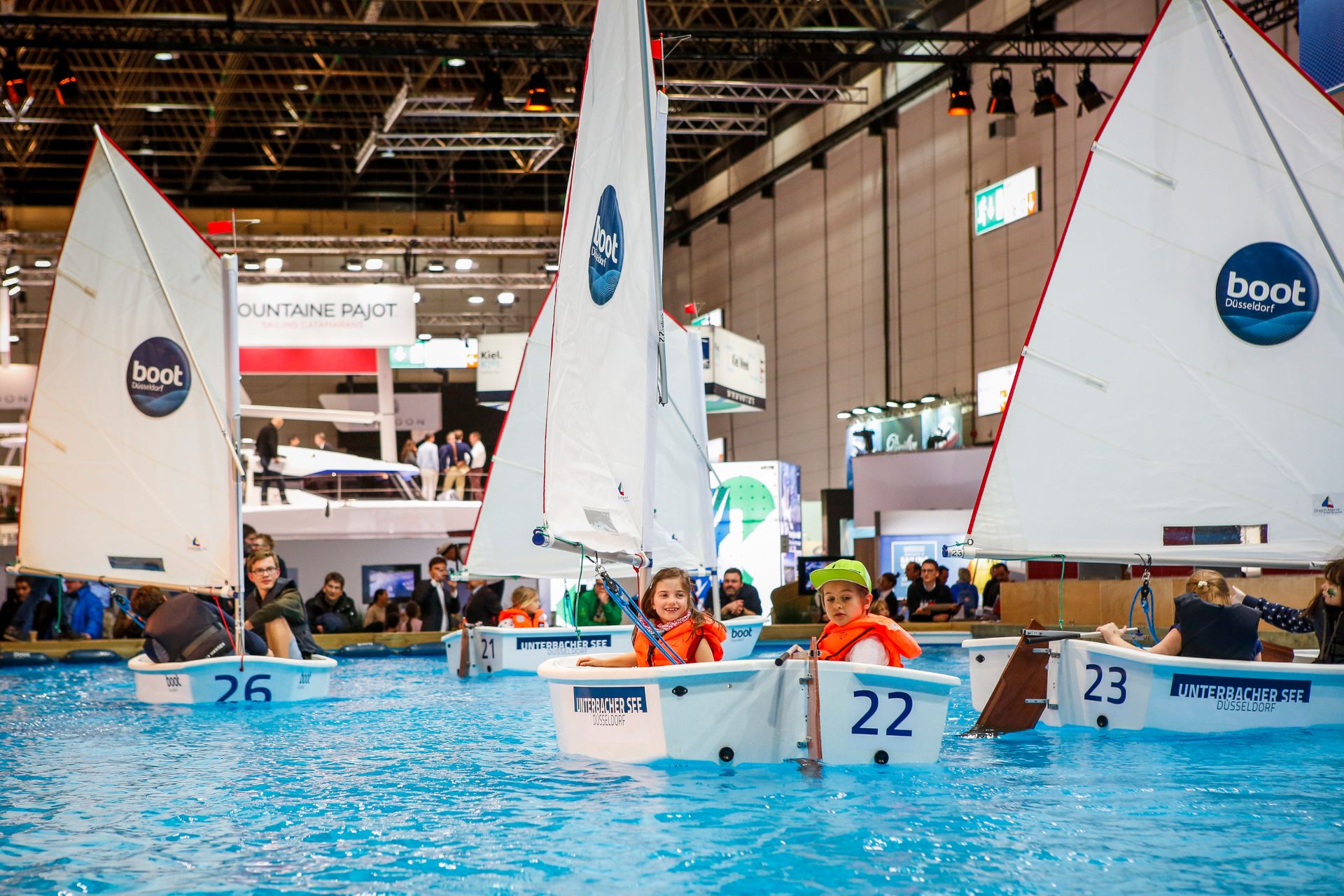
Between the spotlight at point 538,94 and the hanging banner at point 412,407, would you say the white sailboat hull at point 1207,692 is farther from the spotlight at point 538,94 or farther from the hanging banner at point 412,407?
the hanging banner at point 412,407

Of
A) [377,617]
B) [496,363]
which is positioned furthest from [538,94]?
[496,363]

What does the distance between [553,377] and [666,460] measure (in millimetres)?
7257

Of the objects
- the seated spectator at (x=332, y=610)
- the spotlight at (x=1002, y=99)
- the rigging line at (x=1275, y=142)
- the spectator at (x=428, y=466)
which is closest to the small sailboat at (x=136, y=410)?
the seated spectator at (x=332, y=610)

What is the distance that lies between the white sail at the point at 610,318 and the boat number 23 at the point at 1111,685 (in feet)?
9.69

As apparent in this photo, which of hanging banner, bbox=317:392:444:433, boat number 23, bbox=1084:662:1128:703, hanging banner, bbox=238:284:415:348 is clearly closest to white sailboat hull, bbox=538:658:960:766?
A: boat number 23, bbox=1084:662:1128:703

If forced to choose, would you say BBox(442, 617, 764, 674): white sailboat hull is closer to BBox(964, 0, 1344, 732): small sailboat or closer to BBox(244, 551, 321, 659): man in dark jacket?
BBox(244, 551, 321, 659): man in dark jacket

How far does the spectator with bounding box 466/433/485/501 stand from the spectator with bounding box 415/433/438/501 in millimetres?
691

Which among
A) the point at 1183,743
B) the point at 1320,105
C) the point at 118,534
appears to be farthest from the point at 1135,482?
the point at 118,534

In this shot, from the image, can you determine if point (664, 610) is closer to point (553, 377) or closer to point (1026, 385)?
point (553, 377)

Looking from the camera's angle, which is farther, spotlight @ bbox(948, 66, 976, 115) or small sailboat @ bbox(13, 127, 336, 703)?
spotlight @ bbox(948, 66, 976, 115)

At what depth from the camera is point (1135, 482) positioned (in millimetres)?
9453

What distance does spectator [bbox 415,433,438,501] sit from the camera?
27594 mm

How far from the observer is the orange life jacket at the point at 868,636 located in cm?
690

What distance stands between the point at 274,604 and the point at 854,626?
6.37 metres
